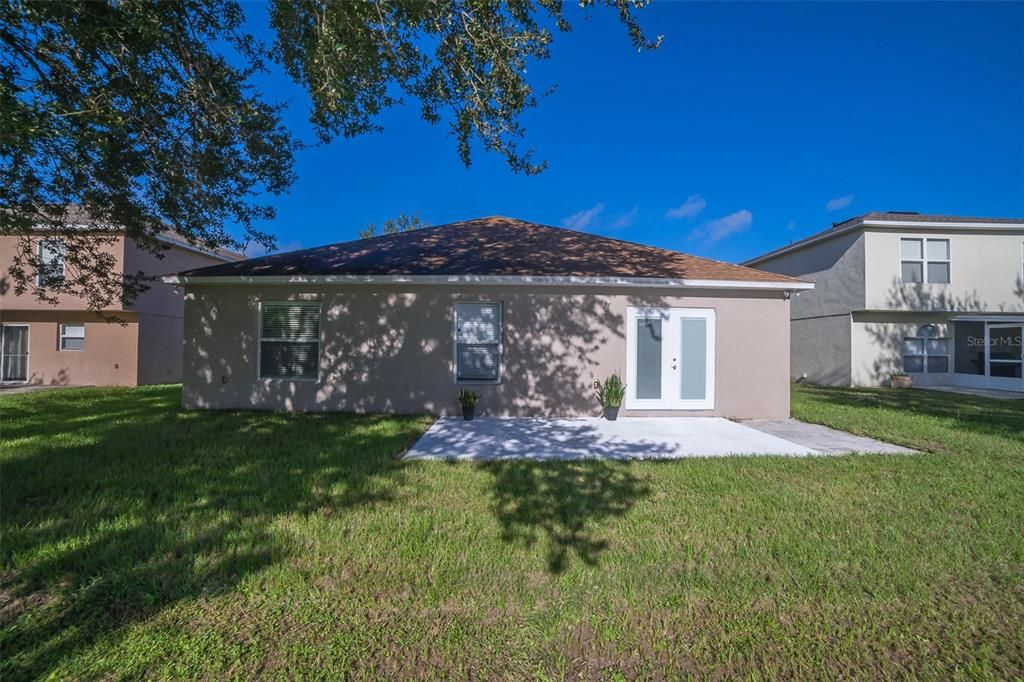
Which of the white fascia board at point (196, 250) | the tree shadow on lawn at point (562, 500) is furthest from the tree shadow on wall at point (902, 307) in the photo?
the white fascia board at point (196, 250)

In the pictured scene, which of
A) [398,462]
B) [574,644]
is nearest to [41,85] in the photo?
[398,462]

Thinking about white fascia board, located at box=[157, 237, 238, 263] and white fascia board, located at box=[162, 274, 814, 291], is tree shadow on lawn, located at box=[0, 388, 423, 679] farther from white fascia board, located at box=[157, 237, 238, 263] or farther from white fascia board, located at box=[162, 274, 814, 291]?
white fascia board, located at box=[157, 237, 238, 263]

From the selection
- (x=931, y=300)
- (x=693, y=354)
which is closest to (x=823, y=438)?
(x=693, y=354)

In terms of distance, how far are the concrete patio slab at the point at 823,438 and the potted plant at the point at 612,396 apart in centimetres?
238

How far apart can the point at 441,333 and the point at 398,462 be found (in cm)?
381

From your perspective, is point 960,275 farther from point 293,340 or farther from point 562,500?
point 293,340

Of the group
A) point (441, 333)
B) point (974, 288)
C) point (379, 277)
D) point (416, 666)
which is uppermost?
point (974, 288)

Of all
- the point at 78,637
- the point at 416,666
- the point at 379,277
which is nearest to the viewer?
the point at 416,666

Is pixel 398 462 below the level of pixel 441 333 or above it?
below

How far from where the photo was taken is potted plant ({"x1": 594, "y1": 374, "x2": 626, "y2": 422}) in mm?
8547

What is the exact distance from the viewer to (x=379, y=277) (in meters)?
8.60

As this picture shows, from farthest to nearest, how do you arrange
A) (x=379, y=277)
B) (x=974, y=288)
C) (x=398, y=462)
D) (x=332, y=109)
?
(x=974, y=288), (x=379, y=277), (x=398, y=462), (x=332, y=109)

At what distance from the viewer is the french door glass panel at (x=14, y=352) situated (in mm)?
15891

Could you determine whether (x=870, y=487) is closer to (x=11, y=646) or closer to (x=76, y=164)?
(x=11, y=646)
